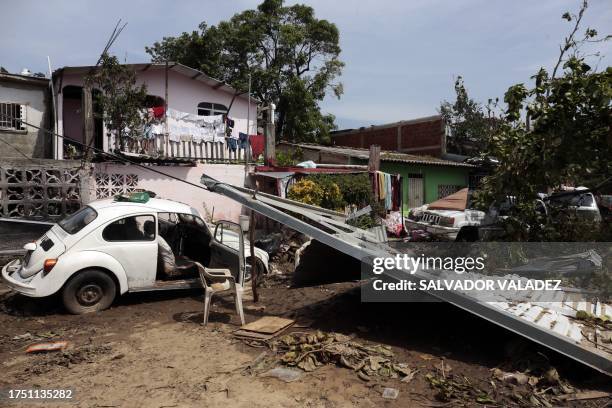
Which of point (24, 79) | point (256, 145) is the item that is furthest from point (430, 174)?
point (24, 79)

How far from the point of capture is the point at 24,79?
505 inches

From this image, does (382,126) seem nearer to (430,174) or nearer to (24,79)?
(430,174)

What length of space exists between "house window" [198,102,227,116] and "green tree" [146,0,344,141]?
6.54 meters

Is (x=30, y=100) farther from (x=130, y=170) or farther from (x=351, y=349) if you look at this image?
(x=351, y=349)

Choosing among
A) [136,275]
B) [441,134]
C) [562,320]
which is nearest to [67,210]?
[136,275]

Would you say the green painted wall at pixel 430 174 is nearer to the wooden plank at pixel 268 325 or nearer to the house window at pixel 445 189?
the house window at pixel 445 189

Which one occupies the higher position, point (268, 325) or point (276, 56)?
point (276, 56)

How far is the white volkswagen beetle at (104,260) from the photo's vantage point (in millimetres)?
5684

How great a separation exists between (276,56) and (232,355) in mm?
21855

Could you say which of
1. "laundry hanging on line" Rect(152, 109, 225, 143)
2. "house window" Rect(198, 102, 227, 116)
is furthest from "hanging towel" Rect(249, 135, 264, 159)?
"house window" Rect(198, 102, 227, 116)

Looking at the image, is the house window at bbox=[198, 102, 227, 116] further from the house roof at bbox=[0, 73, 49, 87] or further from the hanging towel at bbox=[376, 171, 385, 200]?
the hanging towel at bbox=[376, 171, 385, 200]

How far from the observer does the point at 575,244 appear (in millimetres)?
7473

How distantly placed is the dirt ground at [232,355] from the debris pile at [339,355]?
0.35ft

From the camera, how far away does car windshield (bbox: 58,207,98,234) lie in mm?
6027
